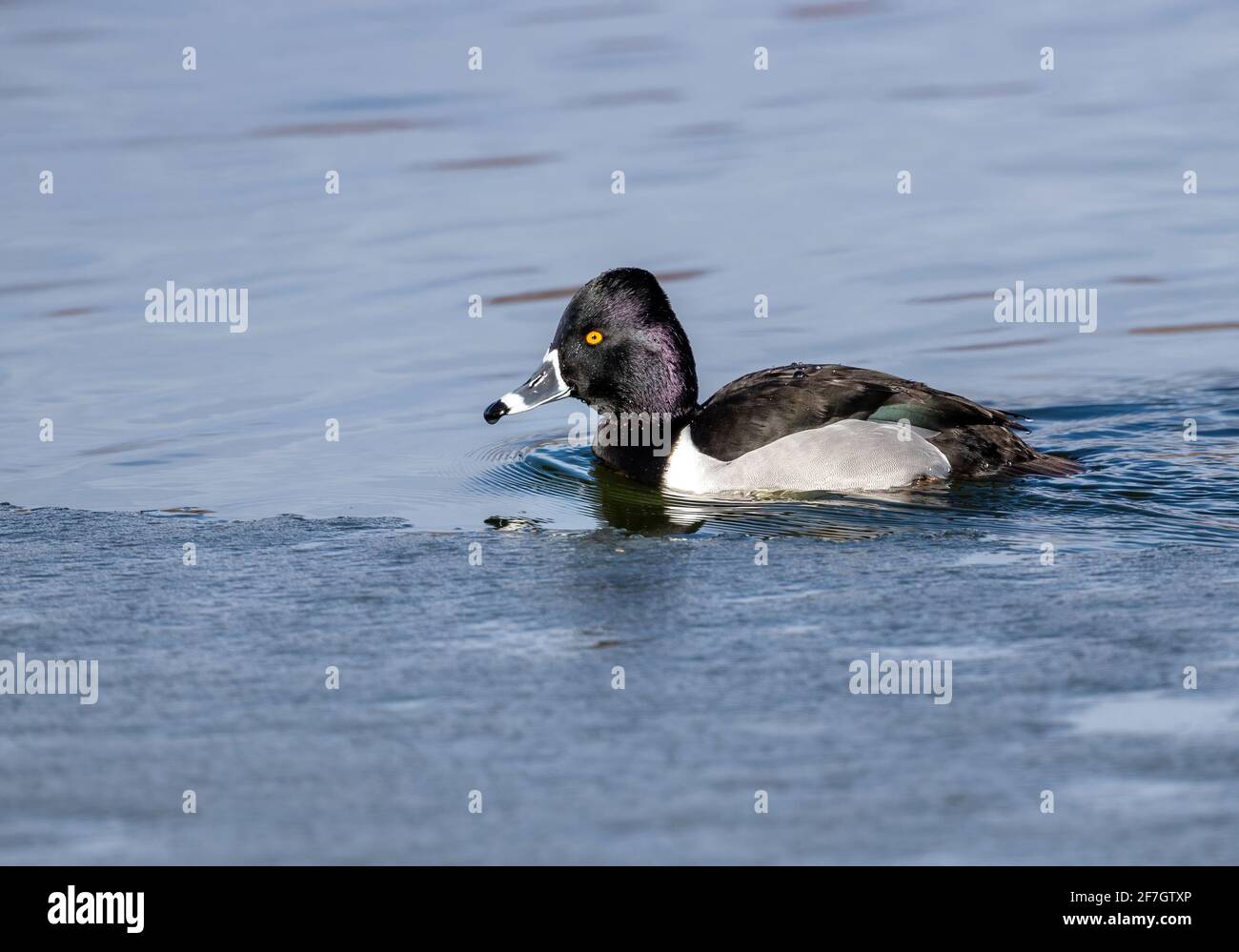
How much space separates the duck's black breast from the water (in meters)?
0.44

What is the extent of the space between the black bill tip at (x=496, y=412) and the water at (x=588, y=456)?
0.47 metres

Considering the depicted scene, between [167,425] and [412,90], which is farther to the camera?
[412,90]

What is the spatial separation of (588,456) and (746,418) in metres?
1.41

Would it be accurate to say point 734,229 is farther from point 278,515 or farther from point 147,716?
point 147,716

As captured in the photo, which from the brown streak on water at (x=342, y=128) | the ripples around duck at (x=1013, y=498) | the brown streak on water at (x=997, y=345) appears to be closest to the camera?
the ripples around duck at (x=1013, y=498)

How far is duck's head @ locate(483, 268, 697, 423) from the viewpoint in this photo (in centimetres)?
957

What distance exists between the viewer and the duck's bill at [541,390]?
31.7ft

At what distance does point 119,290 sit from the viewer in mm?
13328

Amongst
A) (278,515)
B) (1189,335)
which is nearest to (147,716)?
(278,515)

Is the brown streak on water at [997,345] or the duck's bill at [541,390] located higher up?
the brown streak on water at [997,345]

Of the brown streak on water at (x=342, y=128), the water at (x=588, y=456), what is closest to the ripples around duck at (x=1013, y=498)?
the water at (x=588, y=456)

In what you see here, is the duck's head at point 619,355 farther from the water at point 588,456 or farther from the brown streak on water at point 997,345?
the brown streak on water at point 997,345

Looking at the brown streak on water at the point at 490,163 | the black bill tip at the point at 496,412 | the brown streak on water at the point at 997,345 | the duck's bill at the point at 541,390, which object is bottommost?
the black bill tip at the point at 496,412
